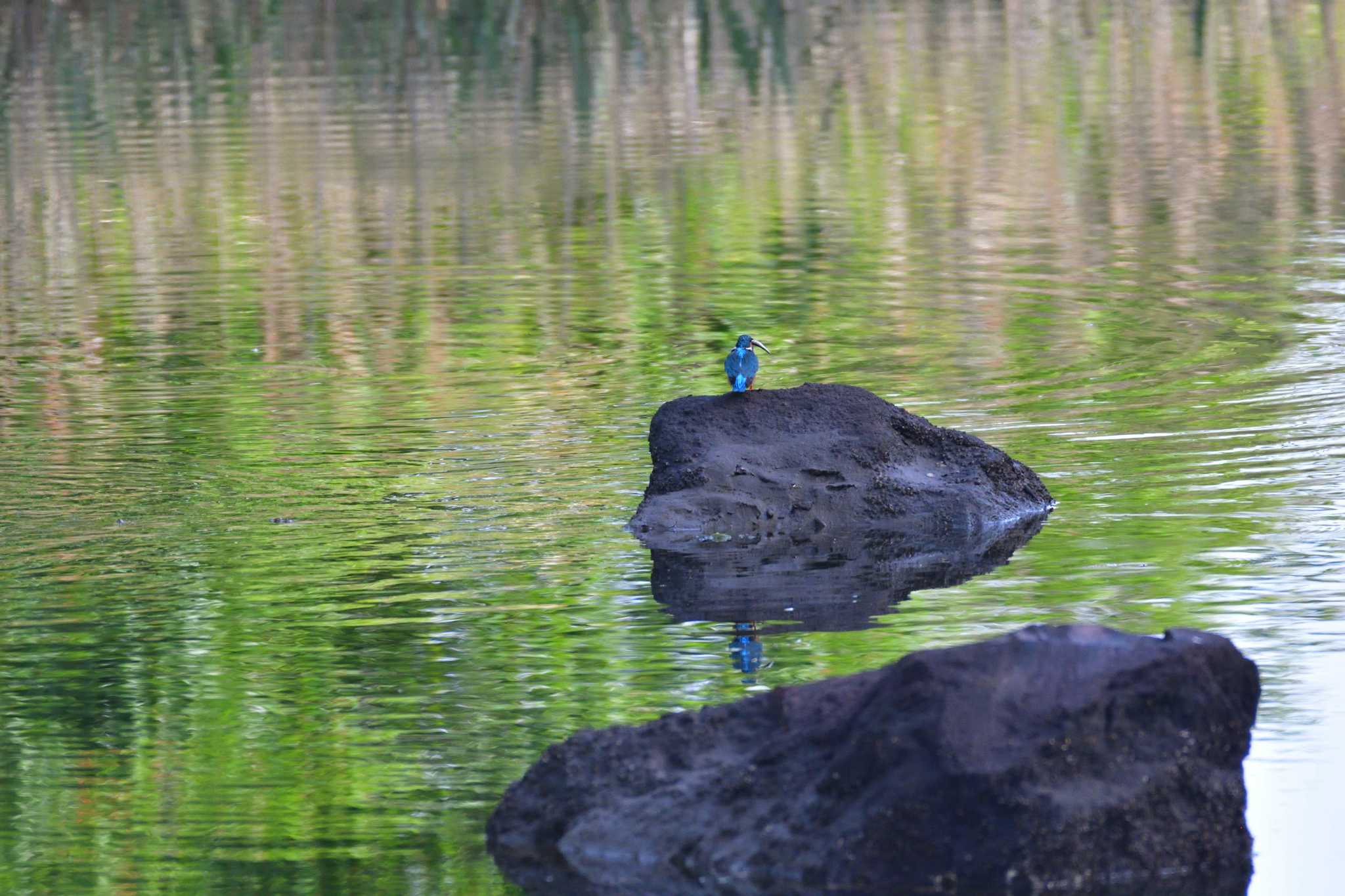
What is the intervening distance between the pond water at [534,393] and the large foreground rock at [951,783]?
0.25 meters

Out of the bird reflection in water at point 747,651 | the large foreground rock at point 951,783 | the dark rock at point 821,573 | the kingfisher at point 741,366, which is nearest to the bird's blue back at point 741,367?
the kingfisher at point 741,366

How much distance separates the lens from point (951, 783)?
4.50m

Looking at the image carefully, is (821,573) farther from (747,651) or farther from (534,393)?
(534,393)

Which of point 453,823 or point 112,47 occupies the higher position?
point 112,47

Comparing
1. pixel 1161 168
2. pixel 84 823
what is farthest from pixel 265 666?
pixel 1161 168

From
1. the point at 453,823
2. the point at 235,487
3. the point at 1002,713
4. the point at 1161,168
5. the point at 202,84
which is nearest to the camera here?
the point at 1002,713

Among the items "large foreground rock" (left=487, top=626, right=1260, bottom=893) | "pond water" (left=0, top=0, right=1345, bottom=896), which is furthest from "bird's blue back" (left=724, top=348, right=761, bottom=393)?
"large foreground rock" (left=487, top=626, right=1260, bottom=893)

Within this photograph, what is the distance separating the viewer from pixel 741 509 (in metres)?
7.74

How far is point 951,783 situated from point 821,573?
8.93 ft

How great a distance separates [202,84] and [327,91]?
7.49 feet

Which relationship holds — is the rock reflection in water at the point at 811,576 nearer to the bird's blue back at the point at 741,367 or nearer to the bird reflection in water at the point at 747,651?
the bird reflection in water at the point at 747,651

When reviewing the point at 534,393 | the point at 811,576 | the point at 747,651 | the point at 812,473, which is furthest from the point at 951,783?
the point at 534,393

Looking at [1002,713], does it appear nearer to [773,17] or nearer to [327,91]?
[327,91]

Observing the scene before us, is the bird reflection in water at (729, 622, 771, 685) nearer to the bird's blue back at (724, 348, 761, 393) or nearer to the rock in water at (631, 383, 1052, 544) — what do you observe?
the rock in water at (631, 383, 1052, 544)
